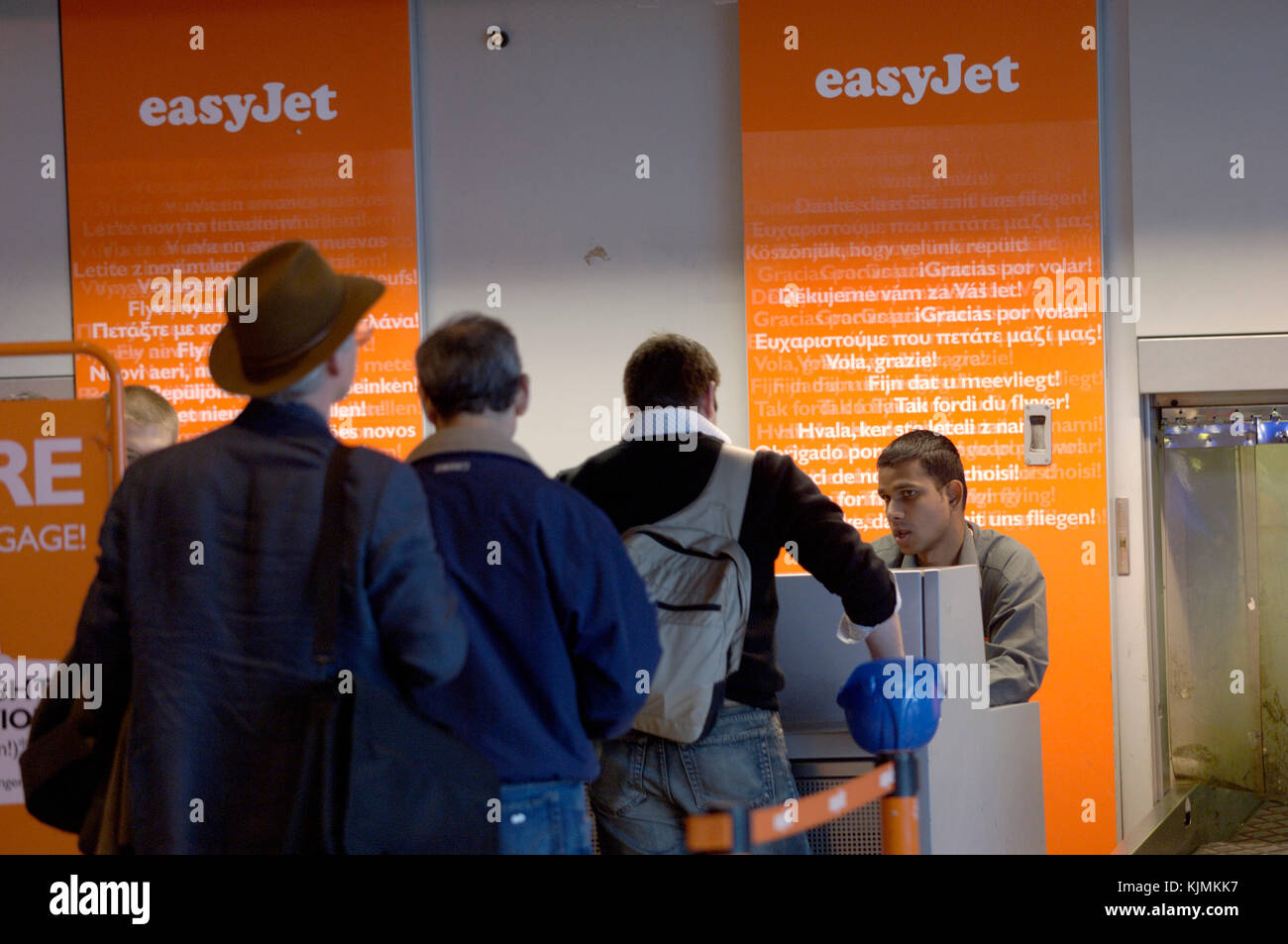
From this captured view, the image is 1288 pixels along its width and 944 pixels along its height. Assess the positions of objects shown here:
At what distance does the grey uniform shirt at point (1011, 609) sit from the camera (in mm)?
3111

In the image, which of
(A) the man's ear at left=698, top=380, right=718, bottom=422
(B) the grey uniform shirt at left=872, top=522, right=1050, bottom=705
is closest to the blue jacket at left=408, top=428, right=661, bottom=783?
(A) the man's ear at left=698, top=380, right=718, bottom=422

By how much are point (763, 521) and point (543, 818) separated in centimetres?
76

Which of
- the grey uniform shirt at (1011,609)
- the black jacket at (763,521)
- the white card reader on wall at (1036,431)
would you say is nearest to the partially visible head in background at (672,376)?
the black jacket at (763,521)

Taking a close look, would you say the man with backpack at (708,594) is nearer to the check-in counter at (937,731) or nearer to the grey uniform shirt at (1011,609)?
the check-in counter at (937,731)

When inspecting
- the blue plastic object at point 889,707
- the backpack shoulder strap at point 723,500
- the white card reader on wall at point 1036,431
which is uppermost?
the white card reader on wall at point 1036,431

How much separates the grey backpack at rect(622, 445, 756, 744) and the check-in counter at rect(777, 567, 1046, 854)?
16.0 inches

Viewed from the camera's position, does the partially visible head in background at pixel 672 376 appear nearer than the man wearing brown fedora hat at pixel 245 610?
No

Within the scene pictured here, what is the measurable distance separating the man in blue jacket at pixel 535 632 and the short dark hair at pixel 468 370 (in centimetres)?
11

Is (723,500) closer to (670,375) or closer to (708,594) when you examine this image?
(708,594)

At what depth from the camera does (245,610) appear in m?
1.70
